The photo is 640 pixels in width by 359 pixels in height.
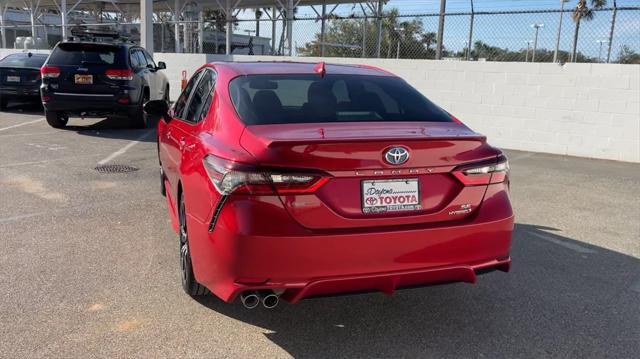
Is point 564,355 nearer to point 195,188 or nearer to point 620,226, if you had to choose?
point 195,188

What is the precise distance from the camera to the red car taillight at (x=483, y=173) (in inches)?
118

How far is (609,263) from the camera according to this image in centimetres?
460

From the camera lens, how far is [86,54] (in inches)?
421

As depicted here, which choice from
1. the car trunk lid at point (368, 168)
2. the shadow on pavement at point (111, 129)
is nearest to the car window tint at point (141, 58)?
the shadow on pavement at point (111, 129)

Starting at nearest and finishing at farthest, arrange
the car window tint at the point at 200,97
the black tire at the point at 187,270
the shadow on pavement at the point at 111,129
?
the black tire at the point at 187,270 < the car window tint at the point at 200,97 < the shadow on pavement at the point at 111,129

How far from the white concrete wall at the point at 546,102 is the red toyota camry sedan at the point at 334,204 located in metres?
7.96

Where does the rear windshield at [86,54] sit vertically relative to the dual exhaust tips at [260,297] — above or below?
above

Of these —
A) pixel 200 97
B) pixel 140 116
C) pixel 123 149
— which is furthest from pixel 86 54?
pixel 200 97

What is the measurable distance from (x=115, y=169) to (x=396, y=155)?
5.78m

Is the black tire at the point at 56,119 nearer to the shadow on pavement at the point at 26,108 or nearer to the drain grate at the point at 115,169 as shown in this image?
the shadow on pavement at the point at 26,108

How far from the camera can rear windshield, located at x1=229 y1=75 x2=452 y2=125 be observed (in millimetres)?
3316

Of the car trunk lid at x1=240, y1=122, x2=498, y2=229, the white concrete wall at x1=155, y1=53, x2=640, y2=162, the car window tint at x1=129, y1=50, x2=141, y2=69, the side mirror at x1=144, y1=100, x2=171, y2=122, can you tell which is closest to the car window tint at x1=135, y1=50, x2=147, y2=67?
the car window tint at x1=129, y1=50, x2=141, y2=69

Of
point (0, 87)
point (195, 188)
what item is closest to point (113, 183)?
point (195, 188)

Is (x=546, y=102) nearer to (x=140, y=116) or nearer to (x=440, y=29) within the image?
(x=440, y=29)
